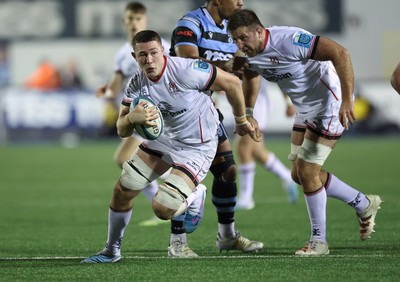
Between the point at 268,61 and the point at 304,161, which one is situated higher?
the point at 268,61

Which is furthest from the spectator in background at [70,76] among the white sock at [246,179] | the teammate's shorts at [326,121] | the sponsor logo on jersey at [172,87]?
the sponsor logo on jersey at [172,87]

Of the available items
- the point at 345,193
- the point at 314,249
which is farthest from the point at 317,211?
the point at 345,193

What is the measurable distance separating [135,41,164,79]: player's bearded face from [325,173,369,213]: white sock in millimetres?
1946

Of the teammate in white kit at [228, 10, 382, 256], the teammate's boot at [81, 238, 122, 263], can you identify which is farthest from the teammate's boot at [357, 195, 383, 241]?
the teammate's boot at [81, 238, 122, 263]

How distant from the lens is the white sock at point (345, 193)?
322 inches

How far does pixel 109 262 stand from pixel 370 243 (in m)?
2.35

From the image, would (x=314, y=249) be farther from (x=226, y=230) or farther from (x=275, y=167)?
(x=275, y=167)

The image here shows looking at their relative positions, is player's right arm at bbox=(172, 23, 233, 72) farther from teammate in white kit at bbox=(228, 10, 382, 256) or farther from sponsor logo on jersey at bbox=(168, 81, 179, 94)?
sponsor logo on jersey at bbox=(168, 81, 179, 94)

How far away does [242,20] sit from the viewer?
7336mm

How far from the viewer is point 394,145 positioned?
71.5ft

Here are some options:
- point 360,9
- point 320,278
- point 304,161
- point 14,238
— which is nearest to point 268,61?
point 304,161

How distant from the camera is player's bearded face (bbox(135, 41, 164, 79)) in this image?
23.2 feet

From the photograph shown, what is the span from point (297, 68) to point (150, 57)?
4.04 feet

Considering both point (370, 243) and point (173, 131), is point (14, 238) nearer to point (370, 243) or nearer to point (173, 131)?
point (173, 131)
